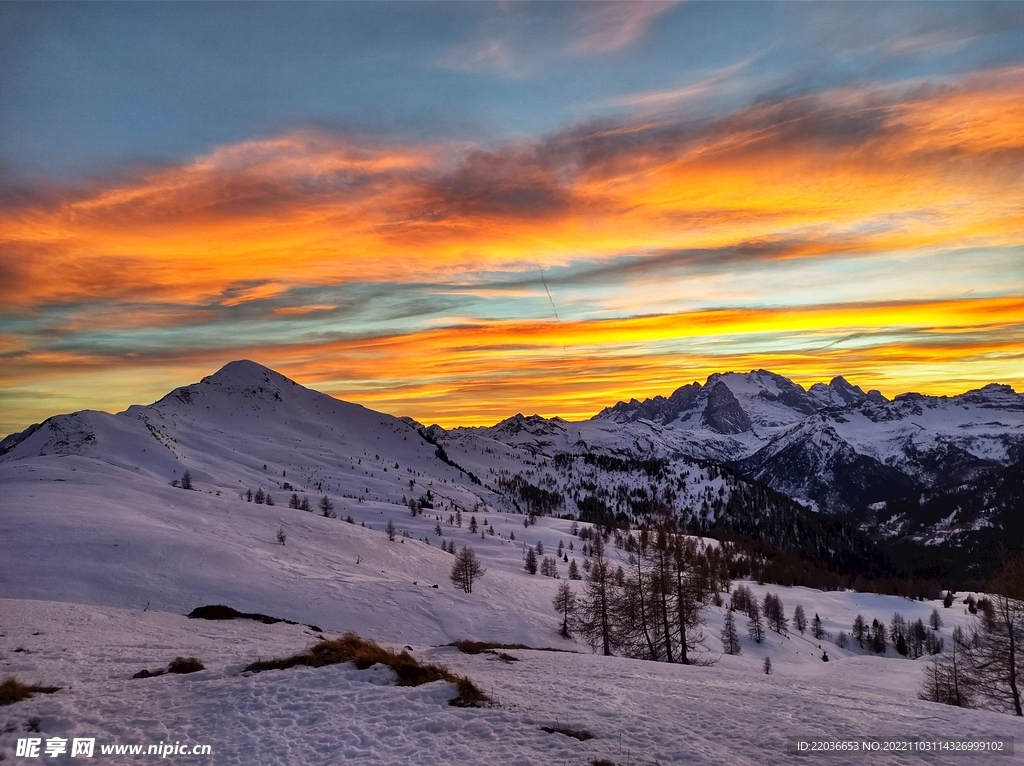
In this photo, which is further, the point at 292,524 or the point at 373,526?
the point at 373,526

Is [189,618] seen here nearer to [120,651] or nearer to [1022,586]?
[120,651]

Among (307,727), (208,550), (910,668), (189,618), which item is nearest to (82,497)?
(208,550)

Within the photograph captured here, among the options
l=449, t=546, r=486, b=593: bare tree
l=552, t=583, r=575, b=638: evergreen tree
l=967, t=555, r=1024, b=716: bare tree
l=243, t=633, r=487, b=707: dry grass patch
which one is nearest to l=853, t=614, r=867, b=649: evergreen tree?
l=552, t=583, r=575, b=638: evergreen tree

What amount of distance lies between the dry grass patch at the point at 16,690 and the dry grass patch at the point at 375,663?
17.0ft

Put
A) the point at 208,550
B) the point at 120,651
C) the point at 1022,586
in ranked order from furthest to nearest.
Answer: the point at 208,550 → the point at 1022,586 → the point at 120,651

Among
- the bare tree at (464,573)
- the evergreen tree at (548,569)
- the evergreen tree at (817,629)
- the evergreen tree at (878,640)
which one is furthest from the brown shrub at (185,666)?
the evergreen tree at (878,640)

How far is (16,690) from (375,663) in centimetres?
906

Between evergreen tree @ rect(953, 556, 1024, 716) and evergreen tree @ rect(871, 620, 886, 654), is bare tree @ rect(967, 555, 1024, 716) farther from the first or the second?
evergreen tree @ rect(871, 620, 886, 654)

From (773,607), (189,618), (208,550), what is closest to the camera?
(189,618)

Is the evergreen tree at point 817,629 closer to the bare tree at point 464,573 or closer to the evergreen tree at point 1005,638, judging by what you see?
the bare tree at point 464,573

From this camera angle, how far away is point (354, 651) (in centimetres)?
1978

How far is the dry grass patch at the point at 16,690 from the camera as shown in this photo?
14.7 meters

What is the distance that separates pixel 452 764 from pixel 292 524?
7699 centimetres

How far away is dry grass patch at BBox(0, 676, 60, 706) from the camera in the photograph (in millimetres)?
14734
